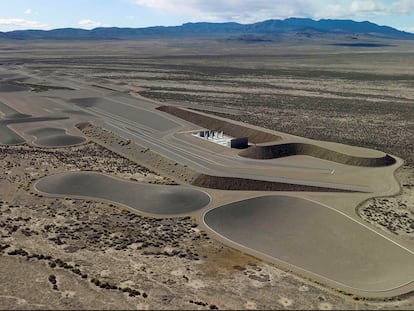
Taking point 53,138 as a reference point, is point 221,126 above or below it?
above

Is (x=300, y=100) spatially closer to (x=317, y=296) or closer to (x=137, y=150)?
(x=137, y=150)

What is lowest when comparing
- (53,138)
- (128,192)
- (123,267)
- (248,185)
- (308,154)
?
(123,267)

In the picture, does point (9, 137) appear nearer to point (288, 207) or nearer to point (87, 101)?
point (87, 101)

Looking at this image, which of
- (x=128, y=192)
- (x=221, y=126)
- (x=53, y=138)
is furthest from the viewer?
(x=221, y=126)

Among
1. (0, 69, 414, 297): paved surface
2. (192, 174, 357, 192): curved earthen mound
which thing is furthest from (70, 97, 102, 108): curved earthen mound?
(192, 174, 357, 192): curved earthen mound

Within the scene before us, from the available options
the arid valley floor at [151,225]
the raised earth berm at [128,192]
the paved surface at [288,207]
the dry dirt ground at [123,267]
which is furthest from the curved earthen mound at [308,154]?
the dry dirt ground at [123,267]

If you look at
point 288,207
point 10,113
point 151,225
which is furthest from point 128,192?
point 10,113
